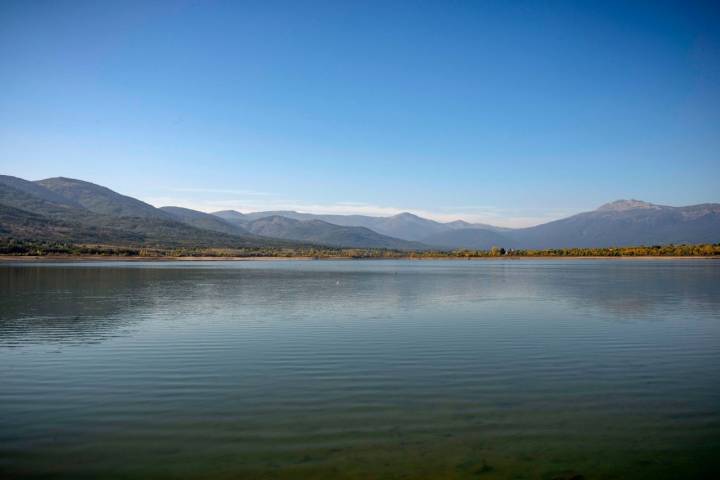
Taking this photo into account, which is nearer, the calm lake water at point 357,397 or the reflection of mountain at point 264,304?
the calm lake water at point 357,397

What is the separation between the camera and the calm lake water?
27.3ft

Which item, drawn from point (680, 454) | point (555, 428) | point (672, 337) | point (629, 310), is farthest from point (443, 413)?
point (629, 310)

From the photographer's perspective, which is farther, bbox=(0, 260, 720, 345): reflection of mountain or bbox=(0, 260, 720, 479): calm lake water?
bbox=(0, 260, 720, 345): reflection of mountain

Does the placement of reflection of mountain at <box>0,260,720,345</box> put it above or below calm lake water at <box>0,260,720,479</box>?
above

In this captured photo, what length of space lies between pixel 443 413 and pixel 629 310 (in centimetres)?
2153

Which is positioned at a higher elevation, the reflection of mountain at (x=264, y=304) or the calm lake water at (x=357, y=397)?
the reflection of mountain at (x=264, y=304)

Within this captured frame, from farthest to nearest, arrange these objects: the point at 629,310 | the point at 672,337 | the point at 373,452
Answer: the point at 629,310
the point at 672,337
the point at 373,452

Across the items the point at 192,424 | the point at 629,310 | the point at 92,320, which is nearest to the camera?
the point at 192,424

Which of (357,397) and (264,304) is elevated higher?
(264,304)

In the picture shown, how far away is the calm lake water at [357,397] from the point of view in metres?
8.31

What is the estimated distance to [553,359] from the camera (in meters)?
16.1

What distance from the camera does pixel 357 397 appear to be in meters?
11.8

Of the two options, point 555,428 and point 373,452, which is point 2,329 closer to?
point 373,452

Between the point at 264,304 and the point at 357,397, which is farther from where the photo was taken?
the point at 264,304
